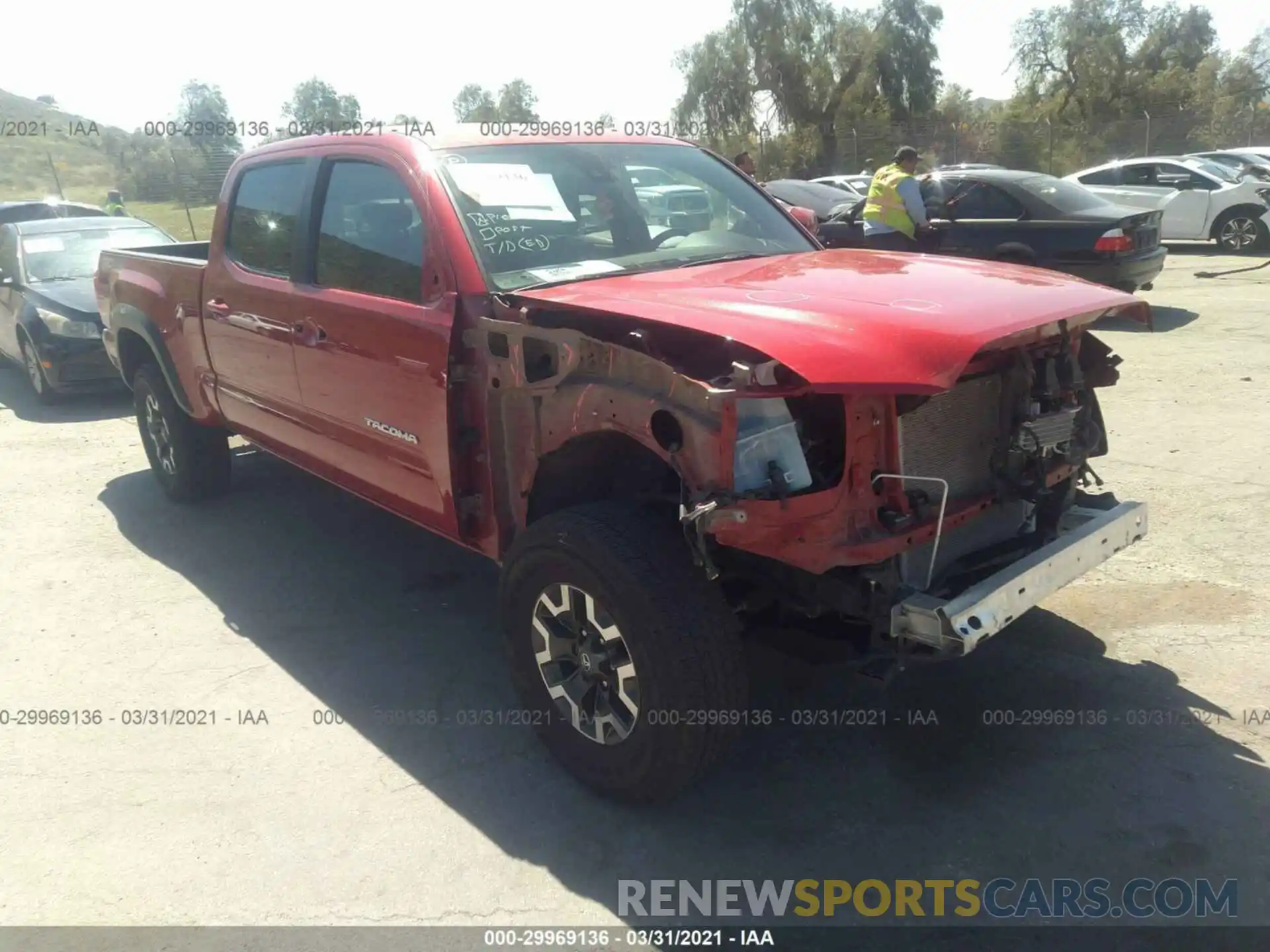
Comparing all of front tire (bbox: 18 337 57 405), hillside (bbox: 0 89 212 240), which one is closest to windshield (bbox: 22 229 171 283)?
front tire (bbox: 18 337 57 405)

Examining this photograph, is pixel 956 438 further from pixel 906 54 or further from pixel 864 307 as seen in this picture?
pixel 906 54

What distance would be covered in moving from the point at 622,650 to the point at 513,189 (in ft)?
6.03

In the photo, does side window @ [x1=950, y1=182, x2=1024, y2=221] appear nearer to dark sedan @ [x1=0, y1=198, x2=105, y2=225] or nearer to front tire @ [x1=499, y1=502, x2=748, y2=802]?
front tire @ [x1=499, y1=502, x2=748, y2=802]

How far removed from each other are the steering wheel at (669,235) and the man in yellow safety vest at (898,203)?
256 inches

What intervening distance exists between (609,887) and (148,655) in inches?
103

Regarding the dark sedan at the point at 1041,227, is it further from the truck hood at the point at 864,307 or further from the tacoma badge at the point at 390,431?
the tacoma badge at the point at 390,431

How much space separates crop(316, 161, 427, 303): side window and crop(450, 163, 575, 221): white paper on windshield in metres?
0.22

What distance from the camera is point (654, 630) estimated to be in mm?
2893

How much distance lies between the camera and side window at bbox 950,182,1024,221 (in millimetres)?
10750

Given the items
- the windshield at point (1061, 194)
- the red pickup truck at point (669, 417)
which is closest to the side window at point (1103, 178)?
the windshield at point (1061, 194)

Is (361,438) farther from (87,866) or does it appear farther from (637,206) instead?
(87,866)

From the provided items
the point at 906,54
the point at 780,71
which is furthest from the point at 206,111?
the point at 906,54

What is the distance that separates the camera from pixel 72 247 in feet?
34.7

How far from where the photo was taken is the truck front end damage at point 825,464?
2.76 meters
